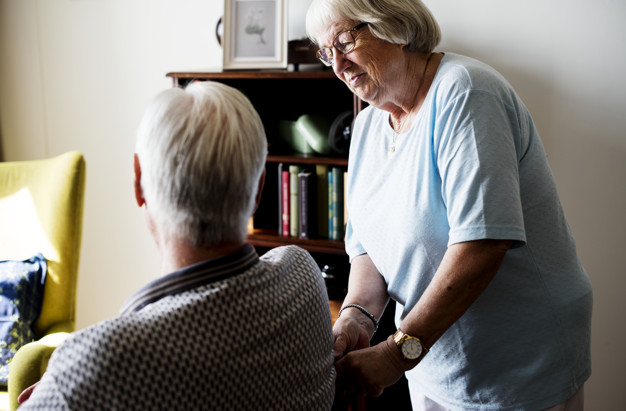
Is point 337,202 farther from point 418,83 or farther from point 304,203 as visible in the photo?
point 418,83

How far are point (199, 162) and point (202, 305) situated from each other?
0.65ft

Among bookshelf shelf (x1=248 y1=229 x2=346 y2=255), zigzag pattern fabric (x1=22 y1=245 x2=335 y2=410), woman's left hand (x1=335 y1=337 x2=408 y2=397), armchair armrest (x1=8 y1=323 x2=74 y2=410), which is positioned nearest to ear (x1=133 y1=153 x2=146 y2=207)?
zigzag pattern fabric (x1=22 y1=245 x2=335 y2=410)

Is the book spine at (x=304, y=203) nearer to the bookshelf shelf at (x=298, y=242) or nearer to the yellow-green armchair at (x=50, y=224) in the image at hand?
the bookshelf shelf at (x=298, y=242)

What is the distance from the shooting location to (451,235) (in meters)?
1.12

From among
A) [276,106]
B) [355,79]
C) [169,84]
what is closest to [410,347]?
[355,79]

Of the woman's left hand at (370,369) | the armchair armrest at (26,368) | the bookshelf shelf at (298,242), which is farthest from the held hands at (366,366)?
the armchair armrest at (26,368)

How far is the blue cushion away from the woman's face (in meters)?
1.52

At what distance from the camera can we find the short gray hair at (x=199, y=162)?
2.71 ft

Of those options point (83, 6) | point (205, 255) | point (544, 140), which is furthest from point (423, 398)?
point (83, 6)

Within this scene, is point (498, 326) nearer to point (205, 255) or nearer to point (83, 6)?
point (205, 255)

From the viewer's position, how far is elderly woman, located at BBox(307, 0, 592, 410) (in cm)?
110

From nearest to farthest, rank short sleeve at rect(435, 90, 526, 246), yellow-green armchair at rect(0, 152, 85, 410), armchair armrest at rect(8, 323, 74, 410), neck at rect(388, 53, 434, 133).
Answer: short sleeve at rect(435, 90, 526, 246), neck at rect(388, 53, 434, 133), armchair armrest at rect(8, 323, 74, 410), yellow-green armchair at rect(0, 152, 85, 410)

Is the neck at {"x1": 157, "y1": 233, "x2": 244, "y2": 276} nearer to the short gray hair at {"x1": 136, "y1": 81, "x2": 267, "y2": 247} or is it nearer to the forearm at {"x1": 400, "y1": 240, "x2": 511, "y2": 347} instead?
the short gray hair at {"x1": 136, "y1": 81, "x2": 267, "y2": 247}

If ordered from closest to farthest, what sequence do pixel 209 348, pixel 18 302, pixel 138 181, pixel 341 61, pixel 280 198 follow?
pixel 209 348
pixel 138 181
pixel 341 61
pixel 18 302
pixel 280 198
